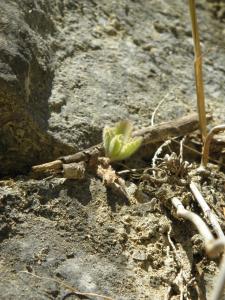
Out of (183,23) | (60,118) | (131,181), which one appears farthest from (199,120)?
(183,23)

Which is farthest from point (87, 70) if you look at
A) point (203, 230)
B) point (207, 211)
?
point (203, 230)

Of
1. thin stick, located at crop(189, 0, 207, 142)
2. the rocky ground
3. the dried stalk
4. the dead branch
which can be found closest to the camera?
the dried stalk

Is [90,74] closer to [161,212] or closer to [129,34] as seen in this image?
[129,34]

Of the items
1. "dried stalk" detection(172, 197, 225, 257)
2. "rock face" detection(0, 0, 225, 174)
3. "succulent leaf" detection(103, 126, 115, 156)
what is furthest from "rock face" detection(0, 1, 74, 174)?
"dried stalk" detection(172, 197, 225, 257)

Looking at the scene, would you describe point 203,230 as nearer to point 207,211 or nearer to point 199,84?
point 207,211

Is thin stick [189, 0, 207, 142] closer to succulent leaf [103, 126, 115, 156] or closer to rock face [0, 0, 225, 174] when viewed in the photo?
rock face [0, 0, 225, 174]

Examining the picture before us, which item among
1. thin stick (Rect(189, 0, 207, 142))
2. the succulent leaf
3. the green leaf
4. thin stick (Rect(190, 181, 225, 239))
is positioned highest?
thin stick (Rect(189, 0, 207, 142))
